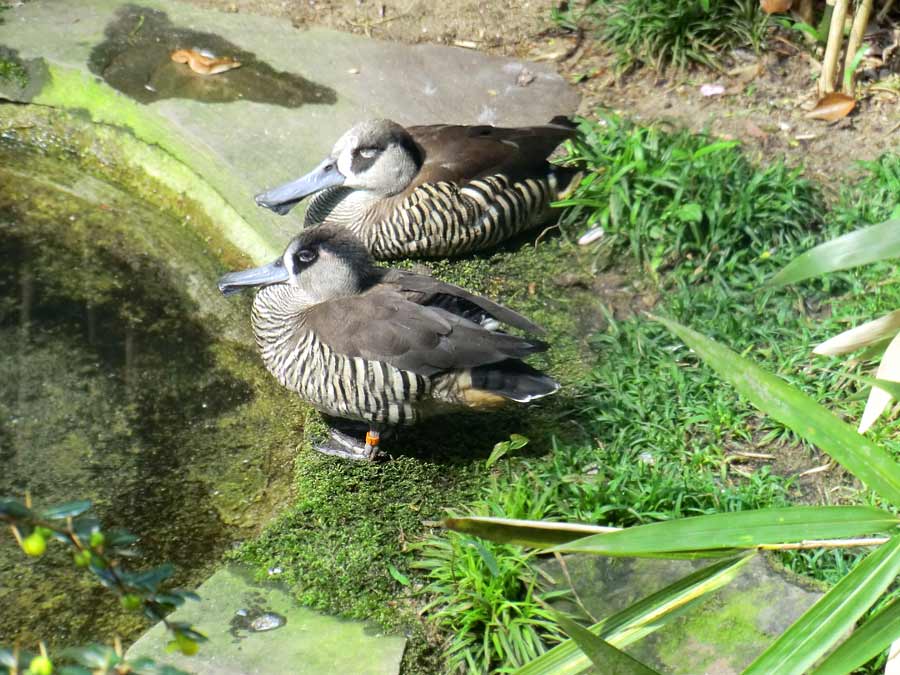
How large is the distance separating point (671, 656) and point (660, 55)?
3.61 meters

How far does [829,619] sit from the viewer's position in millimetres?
1915

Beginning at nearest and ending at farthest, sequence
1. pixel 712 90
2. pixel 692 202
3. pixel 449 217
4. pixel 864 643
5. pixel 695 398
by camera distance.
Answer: pixel 864 643 → pixel 695 398 → pixel 692 202 → pixel 449 217 → pixel 712 90

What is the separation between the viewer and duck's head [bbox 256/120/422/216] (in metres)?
4.77

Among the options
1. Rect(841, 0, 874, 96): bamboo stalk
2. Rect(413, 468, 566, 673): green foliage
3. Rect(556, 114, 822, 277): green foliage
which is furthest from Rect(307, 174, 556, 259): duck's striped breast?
Rect(413, 468, 566, 673): green foliage

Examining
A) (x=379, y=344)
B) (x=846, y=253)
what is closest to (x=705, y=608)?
(x=846, y=253)

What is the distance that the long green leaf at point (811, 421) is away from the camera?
205 cm

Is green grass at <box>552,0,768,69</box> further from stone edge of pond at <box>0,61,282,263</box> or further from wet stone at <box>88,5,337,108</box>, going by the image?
stone edge of pond at <box>0,61,282,263</box>

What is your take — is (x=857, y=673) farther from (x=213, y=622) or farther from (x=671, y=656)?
(x=213, y=622)

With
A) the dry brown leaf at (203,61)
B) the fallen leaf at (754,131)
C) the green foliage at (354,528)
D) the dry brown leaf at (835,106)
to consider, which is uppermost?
the dry brown leaf at (835,106)

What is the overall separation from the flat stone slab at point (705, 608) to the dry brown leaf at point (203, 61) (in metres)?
3.52

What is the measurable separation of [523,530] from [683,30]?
405cm

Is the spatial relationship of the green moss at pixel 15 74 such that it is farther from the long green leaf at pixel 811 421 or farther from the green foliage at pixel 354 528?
the long green leaf at pixel 811 421

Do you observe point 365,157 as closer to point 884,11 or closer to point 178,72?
point 178,72

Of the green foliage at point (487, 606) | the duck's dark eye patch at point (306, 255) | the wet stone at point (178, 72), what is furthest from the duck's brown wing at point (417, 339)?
the wet stone at point (178, 72)
